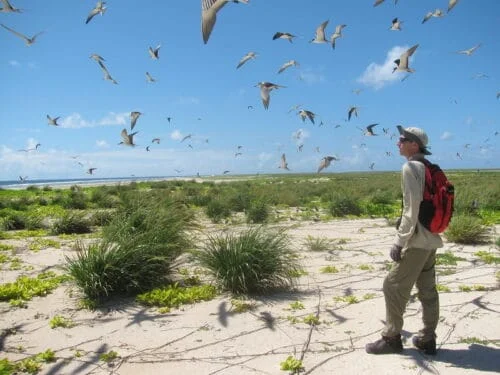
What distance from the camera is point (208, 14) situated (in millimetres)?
2486

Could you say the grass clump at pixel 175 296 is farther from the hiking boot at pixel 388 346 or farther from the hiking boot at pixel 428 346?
the hiking boot at pixel 428 346

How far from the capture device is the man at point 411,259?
3326mm

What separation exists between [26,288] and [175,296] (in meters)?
2.05

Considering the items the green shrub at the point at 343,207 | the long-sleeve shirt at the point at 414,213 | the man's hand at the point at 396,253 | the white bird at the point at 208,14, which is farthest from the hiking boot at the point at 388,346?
the green shrub at the point at 343,207

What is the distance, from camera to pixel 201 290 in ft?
17.7

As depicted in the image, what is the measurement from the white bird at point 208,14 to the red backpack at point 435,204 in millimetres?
2050

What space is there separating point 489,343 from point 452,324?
0.50 meters

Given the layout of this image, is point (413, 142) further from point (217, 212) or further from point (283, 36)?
point (217, 212)

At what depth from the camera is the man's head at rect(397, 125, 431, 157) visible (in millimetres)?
3496

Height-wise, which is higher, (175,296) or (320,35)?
(320,35)

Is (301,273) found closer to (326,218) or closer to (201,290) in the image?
(201,290)

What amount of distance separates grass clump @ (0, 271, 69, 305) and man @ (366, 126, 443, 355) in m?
4.18

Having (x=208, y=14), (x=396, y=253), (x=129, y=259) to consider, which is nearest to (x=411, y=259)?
(x=396, y=253)

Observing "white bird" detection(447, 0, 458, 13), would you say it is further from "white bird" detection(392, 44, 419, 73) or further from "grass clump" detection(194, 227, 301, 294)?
"grass clump" detection(194, 227, 301, 294)
